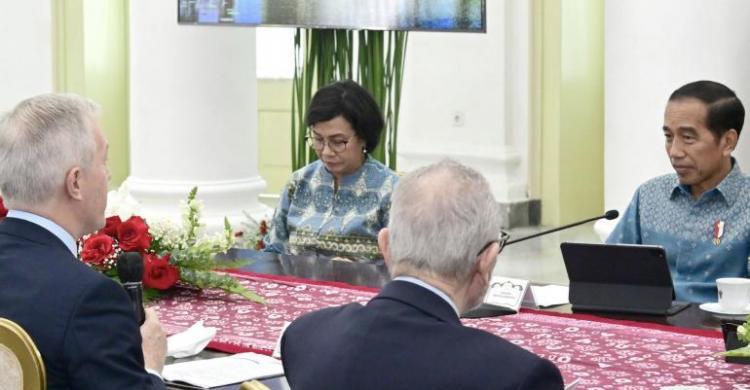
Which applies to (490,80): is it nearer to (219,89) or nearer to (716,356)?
(219,89)

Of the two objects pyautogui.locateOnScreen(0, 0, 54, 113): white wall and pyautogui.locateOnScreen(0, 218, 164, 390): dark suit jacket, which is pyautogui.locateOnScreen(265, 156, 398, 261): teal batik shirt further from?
pyautogui.locateOnScreen(0, 0, 54, 113): white wall

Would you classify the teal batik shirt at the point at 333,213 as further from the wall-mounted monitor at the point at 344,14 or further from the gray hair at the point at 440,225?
the gray hair at the point at 440,225

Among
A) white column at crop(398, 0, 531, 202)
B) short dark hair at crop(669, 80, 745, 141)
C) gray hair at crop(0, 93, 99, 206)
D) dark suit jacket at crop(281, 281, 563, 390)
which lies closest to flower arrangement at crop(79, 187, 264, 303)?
gray hair at crop(0, 93, 99, 206)

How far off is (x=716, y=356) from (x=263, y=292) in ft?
4.32

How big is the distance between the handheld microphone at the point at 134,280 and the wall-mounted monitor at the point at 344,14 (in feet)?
10.8

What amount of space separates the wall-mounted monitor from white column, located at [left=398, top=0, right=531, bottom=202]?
332 cm

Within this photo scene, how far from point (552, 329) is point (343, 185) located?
1.46 m

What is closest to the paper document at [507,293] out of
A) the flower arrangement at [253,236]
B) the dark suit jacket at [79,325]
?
the dark suit jacket at [79,325]

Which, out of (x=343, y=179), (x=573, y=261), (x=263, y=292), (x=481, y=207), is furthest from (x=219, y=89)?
(x=481, y=207)

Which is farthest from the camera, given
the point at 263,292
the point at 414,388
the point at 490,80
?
the point at 490,80

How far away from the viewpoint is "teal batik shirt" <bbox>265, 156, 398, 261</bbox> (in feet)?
14.5

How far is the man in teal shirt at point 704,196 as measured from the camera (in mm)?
3803

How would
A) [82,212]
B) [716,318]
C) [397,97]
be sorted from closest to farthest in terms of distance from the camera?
[82,212]
[716,318]
[397,97]

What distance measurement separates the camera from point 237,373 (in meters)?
2.81
